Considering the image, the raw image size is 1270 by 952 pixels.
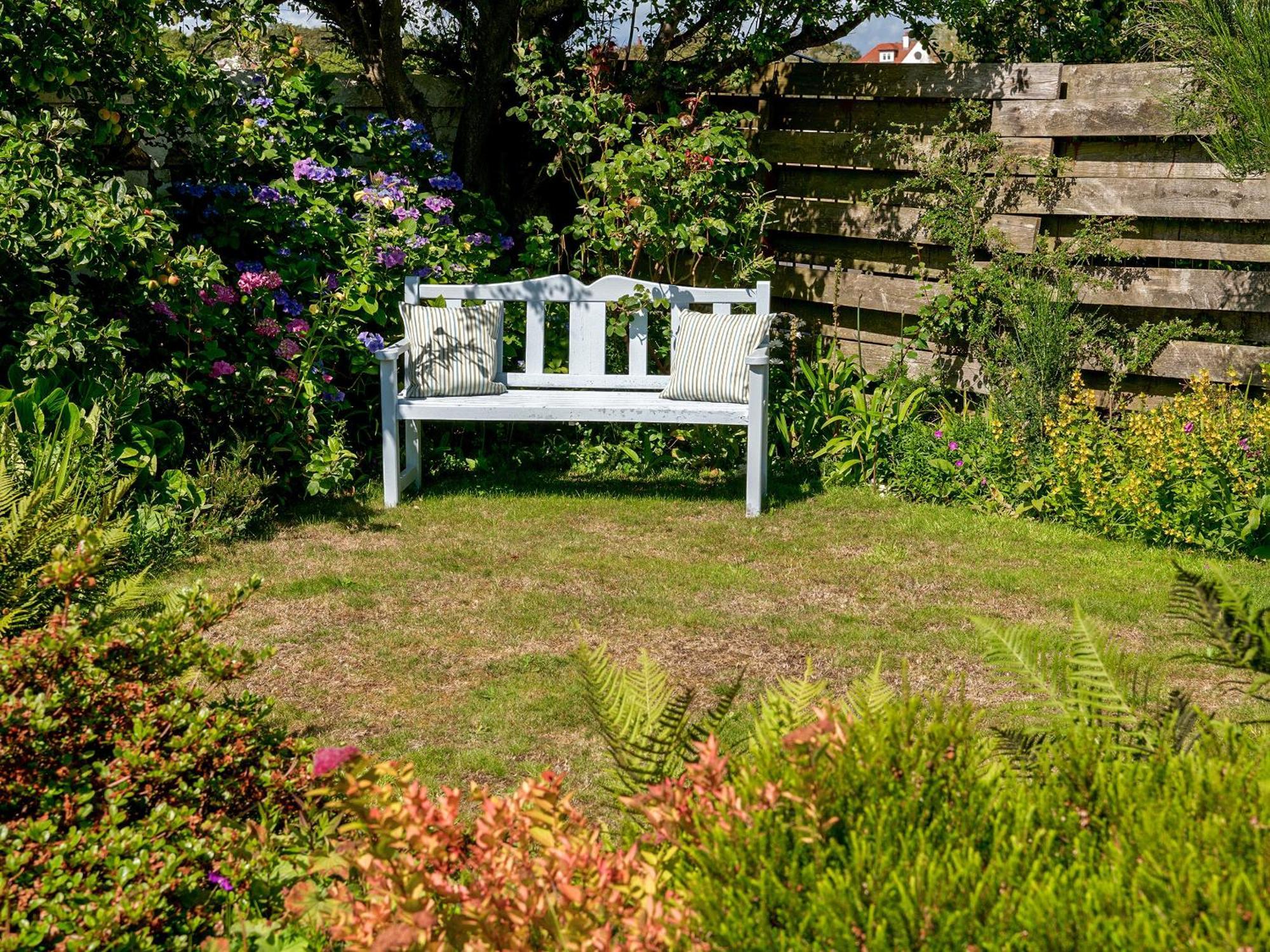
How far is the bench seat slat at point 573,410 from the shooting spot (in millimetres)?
5633

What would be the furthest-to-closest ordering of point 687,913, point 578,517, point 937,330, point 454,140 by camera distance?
point 454,140 < point 937,330 < point 578,517 < point 687,913

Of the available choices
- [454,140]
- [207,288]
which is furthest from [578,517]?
[454,140]

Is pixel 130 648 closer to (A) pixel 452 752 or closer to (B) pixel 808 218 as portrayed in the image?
(A) pixel 452 752

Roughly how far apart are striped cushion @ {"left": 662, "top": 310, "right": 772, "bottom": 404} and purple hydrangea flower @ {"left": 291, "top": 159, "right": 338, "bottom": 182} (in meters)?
1.94

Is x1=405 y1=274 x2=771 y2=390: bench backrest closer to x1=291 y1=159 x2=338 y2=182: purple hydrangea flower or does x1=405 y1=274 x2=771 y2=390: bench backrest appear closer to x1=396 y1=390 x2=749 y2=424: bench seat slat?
x1=396 y1=390 x2=749 y2=424: bench seat slat

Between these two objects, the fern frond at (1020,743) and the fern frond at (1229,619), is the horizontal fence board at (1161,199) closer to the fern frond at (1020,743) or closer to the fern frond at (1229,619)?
the fern frond at (1229,619)

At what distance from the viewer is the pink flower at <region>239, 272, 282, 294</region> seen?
554 centimetres

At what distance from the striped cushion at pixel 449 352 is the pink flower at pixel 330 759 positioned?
4749 mm

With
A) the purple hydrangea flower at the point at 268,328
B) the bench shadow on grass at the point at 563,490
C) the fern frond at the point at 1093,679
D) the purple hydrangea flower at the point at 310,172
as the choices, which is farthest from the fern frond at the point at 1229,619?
the purple hydrangea flower at the point at 310,172

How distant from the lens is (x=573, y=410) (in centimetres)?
569

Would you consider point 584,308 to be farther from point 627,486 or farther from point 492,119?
point 492,119

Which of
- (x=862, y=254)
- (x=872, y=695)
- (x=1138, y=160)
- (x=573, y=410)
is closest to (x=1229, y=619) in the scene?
(x=872, y=695)

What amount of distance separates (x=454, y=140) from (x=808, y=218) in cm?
218

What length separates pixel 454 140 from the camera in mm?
7254
